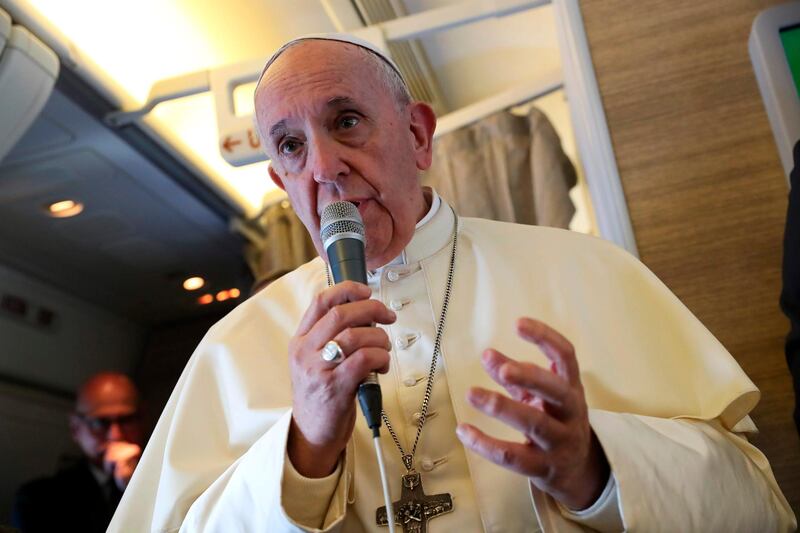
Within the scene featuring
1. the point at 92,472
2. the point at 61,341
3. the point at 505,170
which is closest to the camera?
the point at 505,170

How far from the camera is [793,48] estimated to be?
194 cm

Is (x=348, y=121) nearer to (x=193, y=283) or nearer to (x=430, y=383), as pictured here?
(x=430, y=383)

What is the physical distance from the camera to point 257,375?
1457 millimetres

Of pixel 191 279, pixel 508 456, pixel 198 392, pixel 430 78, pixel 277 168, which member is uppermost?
pixel 430 78

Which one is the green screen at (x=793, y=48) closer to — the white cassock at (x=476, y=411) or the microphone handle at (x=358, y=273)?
the white cassock at (x=476, y=411)

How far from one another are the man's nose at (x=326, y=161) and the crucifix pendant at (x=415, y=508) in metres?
0.54

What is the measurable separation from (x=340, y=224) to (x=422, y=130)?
61 centimetres

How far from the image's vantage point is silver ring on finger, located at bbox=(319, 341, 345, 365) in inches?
37.8

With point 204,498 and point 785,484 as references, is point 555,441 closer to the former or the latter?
point 204,498

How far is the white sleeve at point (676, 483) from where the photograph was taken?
1.02 meters

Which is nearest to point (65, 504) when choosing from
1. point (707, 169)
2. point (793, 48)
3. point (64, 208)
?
point (64, 208)

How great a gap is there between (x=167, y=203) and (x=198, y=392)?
2.43 m

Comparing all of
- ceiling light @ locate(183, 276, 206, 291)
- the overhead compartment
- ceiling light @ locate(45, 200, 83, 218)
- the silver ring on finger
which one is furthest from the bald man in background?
the silver ring on finger

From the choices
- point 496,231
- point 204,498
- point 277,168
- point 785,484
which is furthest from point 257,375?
point 785,484
